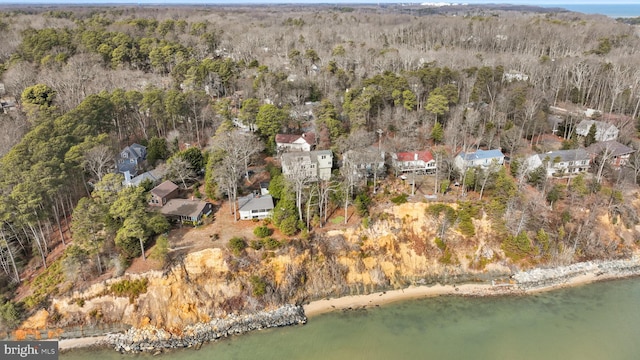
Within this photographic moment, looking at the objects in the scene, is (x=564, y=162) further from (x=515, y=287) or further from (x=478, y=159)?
(x=515, y=287)

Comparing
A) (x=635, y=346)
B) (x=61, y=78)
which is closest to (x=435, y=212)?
(x=635, y=346)

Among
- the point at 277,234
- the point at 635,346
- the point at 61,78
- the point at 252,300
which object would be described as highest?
the point at 61,78

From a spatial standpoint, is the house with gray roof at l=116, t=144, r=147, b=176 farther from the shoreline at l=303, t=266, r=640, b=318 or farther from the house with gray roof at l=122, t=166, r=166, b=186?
the shoreline at l=303, t=266, r=640, b=318

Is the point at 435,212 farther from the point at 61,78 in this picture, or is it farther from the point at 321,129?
the point at 61,78

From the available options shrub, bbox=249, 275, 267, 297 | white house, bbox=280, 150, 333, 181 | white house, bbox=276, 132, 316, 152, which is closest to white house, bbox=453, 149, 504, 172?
white house, bbox=280, 150, 333, 181

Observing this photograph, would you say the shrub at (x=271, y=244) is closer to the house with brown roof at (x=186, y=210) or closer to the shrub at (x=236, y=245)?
the shrub at (x=236, y=245)

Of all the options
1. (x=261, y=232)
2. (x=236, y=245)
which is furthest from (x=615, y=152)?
(x=236, y=245)
